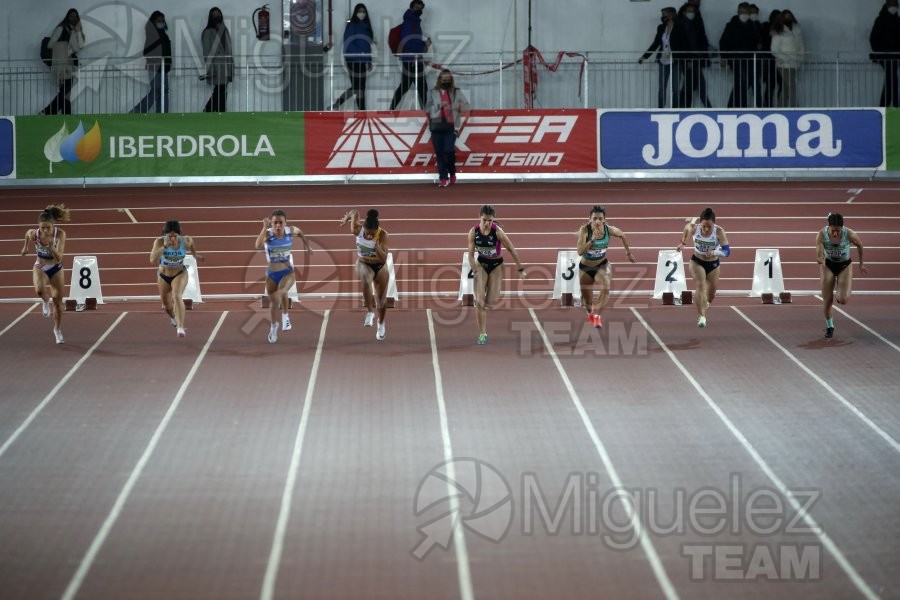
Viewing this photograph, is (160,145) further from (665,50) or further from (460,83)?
(665,50)

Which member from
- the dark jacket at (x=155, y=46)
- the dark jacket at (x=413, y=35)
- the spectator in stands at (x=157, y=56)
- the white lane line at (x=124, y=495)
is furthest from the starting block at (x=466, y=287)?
the dark jacket at (x=155, y=46)

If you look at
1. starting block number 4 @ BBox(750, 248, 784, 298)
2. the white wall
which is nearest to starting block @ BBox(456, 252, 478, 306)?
starting block number 4 @ BBox(750, 248, 784, 298)

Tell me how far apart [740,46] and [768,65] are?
2.28 feet

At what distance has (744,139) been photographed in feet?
79.5

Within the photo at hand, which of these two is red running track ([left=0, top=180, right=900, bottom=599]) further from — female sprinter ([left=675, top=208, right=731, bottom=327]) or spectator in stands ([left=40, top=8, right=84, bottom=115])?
spectator in stands ([left=40, top=8, right=84, bottom=115])

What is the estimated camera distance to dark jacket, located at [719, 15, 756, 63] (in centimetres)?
2497

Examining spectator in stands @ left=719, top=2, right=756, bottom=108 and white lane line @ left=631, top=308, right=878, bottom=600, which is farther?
spectator in stands @ left=719, top=2, right=756, bottom=108

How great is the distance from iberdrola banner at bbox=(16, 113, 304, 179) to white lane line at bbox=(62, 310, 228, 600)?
9.24 meters

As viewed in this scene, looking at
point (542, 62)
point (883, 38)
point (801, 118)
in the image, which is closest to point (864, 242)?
point (801, 118)

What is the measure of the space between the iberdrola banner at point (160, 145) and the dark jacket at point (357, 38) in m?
2.00

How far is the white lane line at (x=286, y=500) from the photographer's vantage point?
9180 millimetres

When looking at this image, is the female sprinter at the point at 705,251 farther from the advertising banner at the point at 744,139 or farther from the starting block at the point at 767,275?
the advertising banner at the point at 744,139

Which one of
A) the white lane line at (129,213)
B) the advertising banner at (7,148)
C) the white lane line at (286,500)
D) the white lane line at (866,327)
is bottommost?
the white lane line at (286,500)

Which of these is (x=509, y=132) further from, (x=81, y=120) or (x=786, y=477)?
(x=786, y=477)
